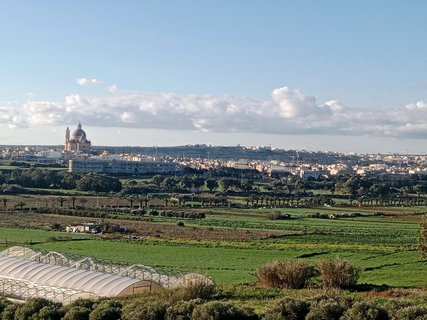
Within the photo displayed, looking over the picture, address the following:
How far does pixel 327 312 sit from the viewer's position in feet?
57.8

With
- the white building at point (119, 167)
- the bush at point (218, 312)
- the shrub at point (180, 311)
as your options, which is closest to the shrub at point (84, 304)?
the shrub at point (180, 311)

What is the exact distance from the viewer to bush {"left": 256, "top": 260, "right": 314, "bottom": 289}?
27.9 metres

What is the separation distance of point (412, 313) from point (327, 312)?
2052 mm

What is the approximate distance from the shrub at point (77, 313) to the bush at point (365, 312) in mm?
6893

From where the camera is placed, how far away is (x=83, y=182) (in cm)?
10744

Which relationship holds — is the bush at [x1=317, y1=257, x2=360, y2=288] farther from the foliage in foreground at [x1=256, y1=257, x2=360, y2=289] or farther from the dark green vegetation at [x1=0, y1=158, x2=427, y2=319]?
the dark green vegetation at [x1=0, y1=158, x2=427, y2=319]

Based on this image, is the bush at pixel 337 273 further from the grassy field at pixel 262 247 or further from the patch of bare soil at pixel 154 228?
the patch of bare soil at pixel 154 228

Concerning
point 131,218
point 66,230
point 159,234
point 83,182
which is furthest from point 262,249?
point 83,182

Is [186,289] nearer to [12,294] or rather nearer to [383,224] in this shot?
[12,294]

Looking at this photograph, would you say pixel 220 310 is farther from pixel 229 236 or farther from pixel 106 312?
pixel 229 236

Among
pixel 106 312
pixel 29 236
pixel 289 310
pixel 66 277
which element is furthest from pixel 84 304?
pixel 29 236

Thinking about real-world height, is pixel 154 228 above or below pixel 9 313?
below

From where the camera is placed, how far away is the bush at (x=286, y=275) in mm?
27922

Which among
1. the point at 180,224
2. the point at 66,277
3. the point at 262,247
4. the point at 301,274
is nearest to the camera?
the point at 66,277
